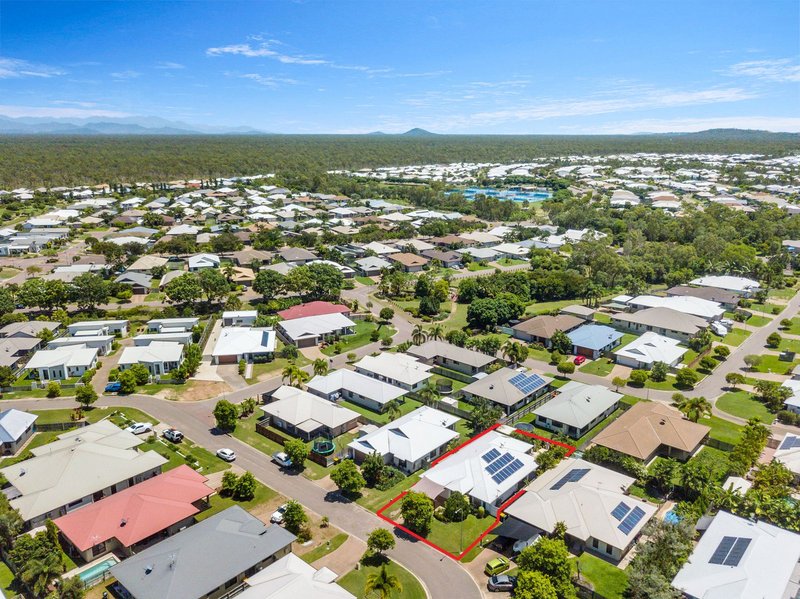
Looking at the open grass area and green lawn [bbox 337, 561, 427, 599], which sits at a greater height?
the open grass area

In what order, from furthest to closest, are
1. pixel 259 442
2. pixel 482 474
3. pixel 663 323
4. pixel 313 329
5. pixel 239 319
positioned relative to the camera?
pixel 239 319, pixel 663 323, pixel 313 329, pixel 259 442, pixel 482 474

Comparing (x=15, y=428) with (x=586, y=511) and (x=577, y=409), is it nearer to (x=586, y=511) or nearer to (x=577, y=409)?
(x=586, y=511)

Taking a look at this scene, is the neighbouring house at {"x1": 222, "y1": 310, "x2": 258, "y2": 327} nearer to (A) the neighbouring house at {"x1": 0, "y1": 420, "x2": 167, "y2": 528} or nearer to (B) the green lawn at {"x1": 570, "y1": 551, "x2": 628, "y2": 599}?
(A) the neighbouring house at {"x1": 0, "y1": 420, "x2": 167, "y2": 528}

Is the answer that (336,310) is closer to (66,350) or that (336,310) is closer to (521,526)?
(66,350)

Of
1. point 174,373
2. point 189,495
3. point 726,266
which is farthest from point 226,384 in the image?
point 726,266

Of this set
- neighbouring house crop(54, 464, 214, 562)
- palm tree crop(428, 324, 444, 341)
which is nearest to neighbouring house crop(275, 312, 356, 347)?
palm tree crop(428, 324, 444, 341)

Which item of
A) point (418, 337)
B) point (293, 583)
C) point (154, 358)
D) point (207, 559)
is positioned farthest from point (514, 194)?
point (293, 583)
